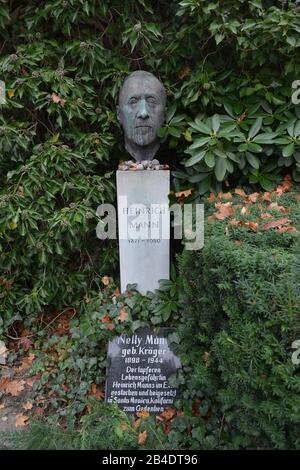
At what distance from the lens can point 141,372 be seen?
2.96m

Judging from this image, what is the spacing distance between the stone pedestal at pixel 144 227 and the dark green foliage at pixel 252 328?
2.52 ft

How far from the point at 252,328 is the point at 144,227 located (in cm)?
149

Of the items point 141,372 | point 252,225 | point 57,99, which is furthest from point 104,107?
point 141,372

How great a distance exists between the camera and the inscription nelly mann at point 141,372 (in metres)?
2.89

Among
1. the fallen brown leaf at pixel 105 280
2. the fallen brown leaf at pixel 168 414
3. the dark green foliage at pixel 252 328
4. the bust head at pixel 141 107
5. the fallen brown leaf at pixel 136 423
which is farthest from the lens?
the fallen brown leaf at pixel 105 280

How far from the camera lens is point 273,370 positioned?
1.78 m

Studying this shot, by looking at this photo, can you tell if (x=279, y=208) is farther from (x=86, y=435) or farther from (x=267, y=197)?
(x=86, y=435)

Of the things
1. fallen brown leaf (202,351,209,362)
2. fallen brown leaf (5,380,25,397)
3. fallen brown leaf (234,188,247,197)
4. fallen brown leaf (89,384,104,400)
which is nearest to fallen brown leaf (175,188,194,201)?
fallen brown leaf (234,188,247,197)

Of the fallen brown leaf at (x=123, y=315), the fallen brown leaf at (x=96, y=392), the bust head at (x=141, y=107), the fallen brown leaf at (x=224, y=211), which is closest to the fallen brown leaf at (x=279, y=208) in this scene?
the fallen brown leaf at (x=224, y=211)

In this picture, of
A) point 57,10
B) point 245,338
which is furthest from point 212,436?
point 57,10

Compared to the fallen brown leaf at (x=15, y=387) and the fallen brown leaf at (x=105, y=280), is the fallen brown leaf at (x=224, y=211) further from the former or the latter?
the fallen brown leaf at (x=15, y=387)

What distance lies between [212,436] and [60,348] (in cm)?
137

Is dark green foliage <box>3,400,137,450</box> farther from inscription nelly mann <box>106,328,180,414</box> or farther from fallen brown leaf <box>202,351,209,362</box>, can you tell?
fallen brown leaf <box>202,351,209,362</box>
